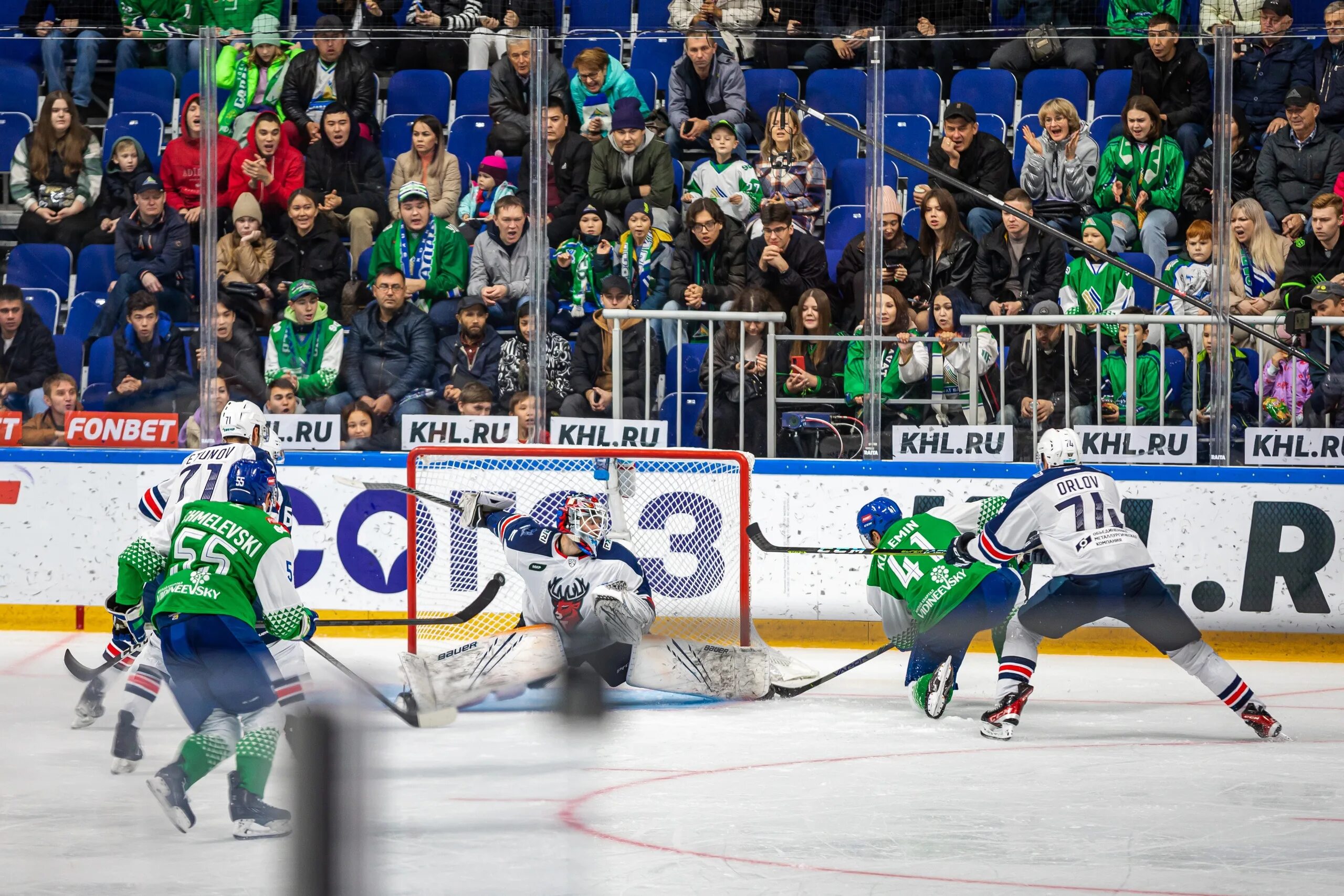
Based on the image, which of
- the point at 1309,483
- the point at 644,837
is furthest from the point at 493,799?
the point at 1309,483

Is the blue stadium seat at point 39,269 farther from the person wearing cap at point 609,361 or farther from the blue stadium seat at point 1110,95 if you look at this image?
the blue stadium seat at point 1110,95

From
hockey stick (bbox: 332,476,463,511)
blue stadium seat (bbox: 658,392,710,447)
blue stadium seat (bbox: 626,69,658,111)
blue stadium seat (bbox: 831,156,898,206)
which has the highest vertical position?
blue stadium seat (bbox: 626,69,658,111)

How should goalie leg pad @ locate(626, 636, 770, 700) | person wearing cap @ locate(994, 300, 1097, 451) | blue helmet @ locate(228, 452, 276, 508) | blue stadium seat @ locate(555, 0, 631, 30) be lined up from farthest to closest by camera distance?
blue stadium seat @ locate(555, 0, 631, 30), person wearing cap @ locate(994, 300, 1097, 451), goalie leg pad @ locate(626, 636, 770, 700), blue helmet @ locate(228, 452, 276, 508)

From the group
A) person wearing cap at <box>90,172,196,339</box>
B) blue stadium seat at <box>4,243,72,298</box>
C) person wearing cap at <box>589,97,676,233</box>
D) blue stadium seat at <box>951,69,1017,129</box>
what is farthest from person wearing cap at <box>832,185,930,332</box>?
blue stadium seat at <box>4,243,72,298</box>

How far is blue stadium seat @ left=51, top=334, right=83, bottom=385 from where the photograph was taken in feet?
24.7

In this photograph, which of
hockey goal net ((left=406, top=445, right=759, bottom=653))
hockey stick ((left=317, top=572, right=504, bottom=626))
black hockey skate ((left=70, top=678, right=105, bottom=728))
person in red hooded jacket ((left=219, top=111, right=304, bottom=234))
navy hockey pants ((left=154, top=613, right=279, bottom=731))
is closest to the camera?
navy hockey pants ((left=154, top=613, right=279, bottom=731))

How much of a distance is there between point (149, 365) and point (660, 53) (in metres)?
2.87

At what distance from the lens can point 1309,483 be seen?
7098mm

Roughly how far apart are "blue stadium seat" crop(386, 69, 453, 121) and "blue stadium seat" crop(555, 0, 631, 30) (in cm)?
134

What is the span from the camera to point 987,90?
7.39 metres

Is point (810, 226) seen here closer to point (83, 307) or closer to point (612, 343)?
point (612, 343)

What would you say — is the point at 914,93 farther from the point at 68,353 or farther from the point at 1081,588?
the point at 68,353

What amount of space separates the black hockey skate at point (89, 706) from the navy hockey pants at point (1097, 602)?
3.28 m

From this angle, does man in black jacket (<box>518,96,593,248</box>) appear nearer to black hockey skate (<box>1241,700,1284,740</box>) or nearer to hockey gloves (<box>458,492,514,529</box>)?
hockey gloves (<box>458,492,514,529</box>)
